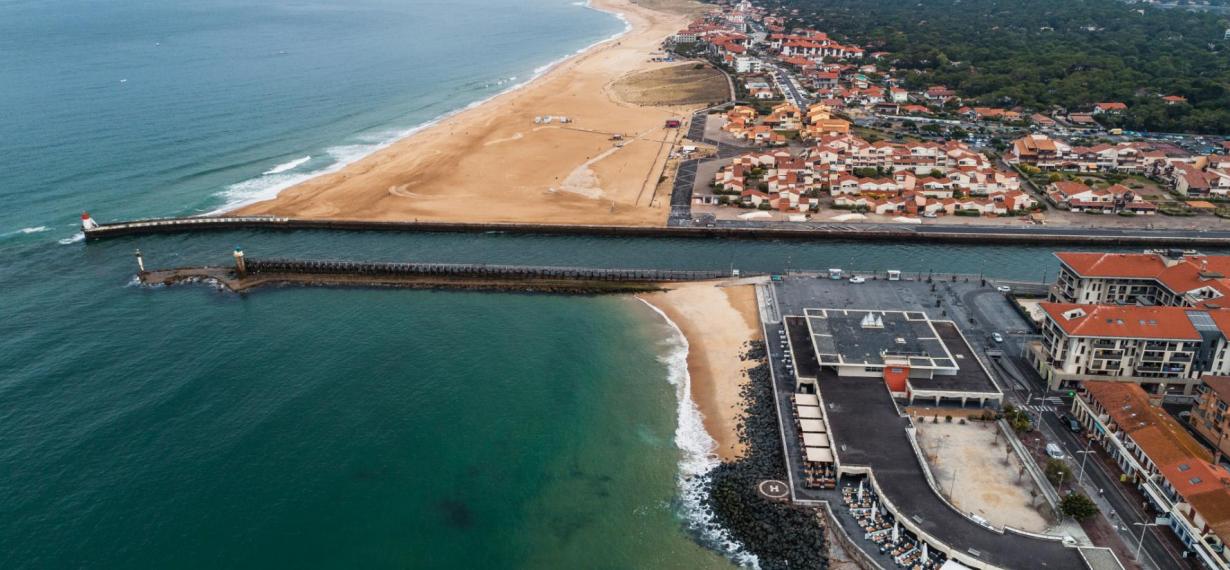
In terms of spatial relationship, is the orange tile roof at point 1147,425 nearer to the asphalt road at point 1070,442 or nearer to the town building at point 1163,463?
the town building at point 1163,463

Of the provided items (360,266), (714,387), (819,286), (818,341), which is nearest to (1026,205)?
(819,286)

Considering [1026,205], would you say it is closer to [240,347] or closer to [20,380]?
[240,347]

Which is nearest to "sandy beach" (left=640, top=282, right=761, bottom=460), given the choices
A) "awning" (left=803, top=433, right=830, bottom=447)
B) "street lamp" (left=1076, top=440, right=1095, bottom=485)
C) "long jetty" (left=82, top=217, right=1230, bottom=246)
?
"awning" (left=803, top=433, right=830, bottom=447)

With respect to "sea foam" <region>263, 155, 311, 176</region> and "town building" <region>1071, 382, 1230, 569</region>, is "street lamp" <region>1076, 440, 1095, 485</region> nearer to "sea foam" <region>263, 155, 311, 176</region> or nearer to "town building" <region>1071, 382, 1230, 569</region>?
"town building" <region>1071, 382, 1230, 569</region>

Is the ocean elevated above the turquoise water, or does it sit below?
below

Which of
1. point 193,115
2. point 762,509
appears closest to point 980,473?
point 762,509

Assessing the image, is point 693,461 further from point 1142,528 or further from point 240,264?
point 240,264
